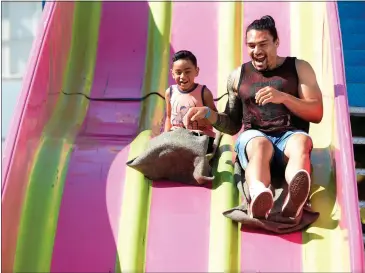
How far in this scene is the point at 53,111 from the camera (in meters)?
2.66

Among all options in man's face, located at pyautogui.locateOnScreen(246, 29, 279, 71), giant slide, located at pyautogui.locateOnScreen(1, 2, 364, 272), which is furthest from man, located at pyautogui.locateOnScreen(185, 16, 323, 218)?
giant slide, located at pyautogui.locateOnScreen(1, 2, 364, 272)

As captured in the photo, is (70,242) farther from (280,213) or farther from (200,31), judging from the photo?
(200,31)

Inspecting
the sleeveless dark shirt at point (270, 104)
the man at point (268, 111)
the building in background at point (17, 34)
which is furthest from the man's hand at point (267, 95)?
the building in background at point (17, 34)

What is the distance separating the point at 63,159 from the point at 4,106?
2034 mm

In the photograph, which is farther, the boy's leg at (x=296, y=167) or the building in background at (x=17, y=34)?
the building in background at (x=17, y=34)

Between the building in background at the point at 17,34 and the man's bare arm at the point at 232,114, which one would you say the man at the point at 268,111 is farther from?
the building in background at the point at 17,34

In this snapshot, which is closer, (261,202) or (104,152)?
(261,202)

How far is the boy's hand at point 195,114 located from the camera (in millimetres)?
2223

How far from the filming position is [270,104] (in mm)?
2256

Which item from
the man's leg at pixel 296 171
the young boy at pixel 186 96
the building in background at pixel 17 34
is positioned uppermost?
the building in background at pixel 17 34

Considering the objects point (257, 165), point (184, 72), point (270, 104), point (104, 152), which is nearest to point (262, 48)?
point (270, 104)

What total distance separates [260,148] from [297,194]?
23 centimetres

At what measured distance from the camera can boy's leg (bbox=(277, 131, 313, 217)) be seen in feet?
6.39

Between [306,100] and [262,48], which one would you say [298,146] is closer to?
[306,100]
